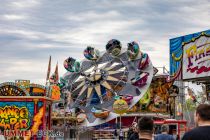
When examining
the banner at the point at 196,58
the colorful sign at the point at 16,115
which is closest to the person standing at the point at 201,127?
the colorful sign at the point at 16,115

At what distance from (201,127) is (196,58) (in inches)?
1091

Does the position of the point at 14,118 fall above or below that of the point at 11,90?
below

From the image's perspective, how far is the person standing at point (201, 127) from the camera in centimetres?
463

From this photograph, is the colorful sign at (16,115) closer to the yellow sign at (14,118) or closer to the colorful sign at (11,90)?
the yellow sign at (14,118)

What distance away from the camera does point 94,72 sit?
6306cm

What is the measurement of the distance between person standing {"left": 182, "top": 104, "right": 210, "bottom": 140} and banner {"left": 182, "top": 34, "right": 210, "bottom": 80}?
26387mm

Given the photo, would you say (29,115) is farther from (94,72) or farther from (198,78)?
(94,72)

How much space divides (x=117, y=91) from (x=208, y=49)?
29.7 m

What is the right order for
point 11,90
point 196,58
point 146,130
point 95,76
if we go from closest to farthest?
1. point 146,130
2. point 11,90
3. point 196,58
4. point 95,76

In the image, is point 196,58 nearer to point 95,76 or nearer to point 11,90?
point 11,90

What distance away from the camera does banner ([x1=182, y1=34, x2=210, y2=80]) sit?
102 ft

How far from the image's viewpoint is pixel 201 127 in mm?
4738

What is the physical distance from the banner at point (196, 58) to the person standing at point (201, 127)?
2639 cm

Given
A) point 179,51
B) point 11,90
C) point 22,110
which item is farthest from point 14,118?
point 179,51
